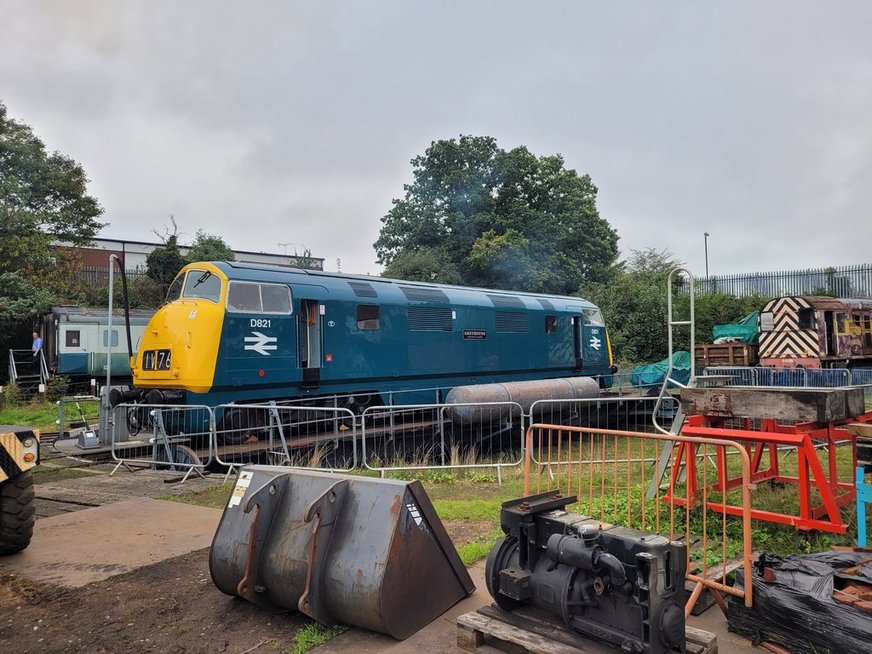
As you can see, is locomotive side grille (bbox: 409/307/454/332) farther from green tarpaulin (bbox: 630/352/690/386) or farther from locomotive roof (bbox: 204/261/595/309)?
green tarpaulin (bbox: 630/352/690/386)

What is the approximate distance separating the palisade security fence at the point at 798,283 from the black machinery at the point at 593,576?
79.9 ft

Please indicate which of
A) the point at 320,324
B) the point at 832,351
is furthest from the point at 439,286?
the point at 832,351

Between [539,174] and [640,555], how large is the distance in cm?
2777

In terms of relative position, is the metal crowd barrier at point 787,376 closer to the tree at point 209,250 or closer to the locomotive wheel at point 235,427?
the locomotive wheel at point 235,427

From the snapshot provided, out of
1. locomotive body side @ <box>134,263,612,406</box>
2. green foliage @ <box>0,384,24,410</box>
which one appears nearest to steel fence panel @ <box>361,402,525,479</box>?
locomotive body side @ <box>134,263,612,406</box>

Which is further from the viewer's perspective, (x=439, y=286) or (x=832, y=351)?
(x=832, y=351)

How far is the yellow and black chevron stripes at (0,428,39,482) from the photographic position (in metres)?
5.05

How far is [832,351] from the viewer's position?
18.5 metres

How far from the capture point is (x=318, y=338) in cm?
1064

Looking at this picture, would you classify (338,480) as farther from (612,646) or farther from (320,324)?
(320,324)

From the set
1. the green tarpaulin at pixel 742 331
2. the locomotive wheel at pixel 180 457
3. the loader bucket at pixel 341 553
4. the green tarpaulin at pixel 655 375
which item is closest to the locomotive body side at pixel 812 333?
the green tarpaulin at pixel 742 331

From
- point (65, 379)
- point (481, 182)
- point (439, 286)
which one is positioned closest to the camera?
point (439, 286)

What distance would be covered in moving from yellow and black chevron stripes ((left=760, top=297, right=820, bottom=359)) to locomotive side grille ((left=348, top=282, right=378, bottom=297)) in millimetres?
13321

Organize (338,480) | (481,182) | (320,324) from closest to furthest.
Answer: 1. (338,480)
2. (320,324)
3. (481,182)
